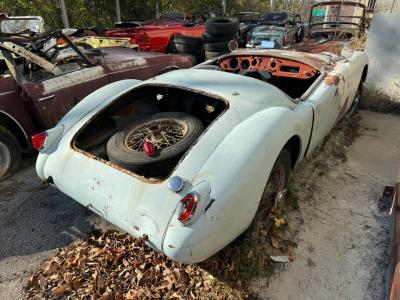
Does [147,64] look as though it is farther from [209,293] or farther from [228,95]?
[209,293]

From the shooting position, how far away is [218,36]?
7.57 m

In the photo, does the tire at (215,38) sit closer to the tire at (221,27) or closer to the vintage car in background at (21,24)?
the tire at (221,27)

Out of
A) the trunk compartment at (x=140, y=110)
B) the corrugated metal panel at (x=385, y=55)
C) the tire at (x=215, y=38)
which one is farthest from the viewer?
the tire at (x=215, y=38)

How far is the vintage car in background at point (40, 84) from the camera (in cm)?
366

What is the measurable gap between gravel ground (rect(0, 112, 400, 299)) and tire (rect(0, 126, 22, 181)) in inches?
4.7

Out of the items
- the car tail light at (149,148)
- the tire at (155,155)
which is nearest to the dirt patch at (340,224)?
the tire at (155,155)

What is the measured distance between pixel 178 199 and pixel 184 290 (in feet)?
2.35

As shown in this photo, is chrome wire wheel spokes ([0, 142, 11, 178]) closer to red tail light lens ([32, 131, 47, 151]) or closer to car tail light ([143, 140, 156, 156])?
red tail light lens ([32, 131, 47, 151])

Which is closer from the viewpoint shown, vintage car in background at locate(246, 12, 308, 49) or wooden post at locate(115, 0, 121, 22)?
vintage car in background at locate(246, 12, 308, 49)

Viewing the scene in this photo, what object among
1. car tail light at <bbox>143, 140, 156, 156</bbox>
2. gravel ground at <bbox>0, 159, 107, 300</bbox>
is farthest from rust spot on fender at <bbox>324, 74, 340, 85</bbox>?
gravel ground at <bbox>0, 159, 107, 300</bbox>

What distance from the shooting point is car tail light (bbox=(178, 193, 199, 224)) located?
1.87 metres

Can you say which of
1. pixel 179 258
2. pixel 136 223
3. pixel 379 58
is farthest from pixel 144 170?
pixel 379 58

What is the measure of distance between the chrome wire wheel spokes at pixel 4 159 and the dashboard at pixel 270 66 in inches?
107

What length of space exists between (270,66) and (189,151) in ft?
6.93
